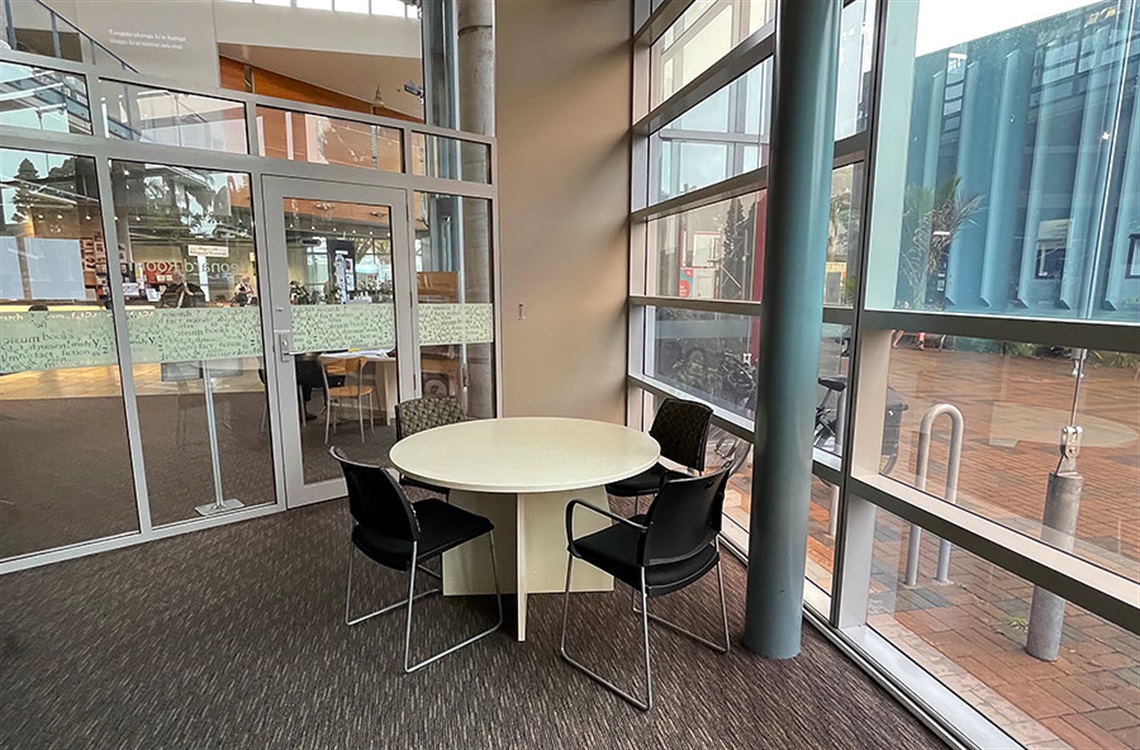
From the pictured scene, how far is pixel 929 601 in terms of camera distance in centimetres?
246

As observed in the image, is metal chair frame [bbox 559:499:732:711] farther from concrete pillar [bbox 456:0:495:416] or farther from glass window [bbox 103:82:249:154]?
glass window [bbox 103:82:249:154]

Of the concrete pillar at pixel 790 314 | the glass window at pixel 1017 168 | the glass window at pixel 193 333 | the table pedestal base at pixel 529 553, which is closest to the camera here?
the glass window at pixel 1017 168

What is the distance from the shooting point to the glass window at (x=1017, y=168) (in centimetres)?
160

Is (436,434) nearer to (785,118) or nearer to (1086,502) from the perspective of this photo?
(785,118)

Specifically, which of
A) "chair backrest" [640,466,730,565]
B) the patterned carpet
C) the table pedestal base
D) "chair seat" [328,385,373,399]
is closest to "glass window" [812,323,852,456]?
"chair backrest" [640,466,730,565]

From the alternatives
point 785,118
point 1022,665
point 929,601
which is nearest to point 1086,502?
point 1022,665

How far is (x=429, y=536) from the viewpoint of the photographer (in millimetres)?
2475

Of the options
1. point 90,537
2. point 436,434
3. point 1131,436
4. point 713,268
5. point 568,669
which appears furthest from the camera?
point 713,268

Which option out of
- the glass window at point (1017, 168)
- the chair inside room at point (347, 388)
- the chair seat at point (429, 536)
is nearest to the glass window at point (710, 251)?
the glass window at point (1017, 168)

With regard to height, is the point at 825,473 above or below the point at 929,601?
above

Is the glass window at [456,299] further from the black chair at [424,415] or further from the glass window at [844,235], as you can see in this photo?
the glass window at [844,235]

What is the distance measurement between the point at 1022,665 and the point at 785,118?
→ 86.1 inches

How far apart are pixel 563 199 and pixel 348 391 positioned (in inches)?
97.2

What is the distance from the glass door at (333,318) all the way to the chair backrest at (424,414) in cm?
111
